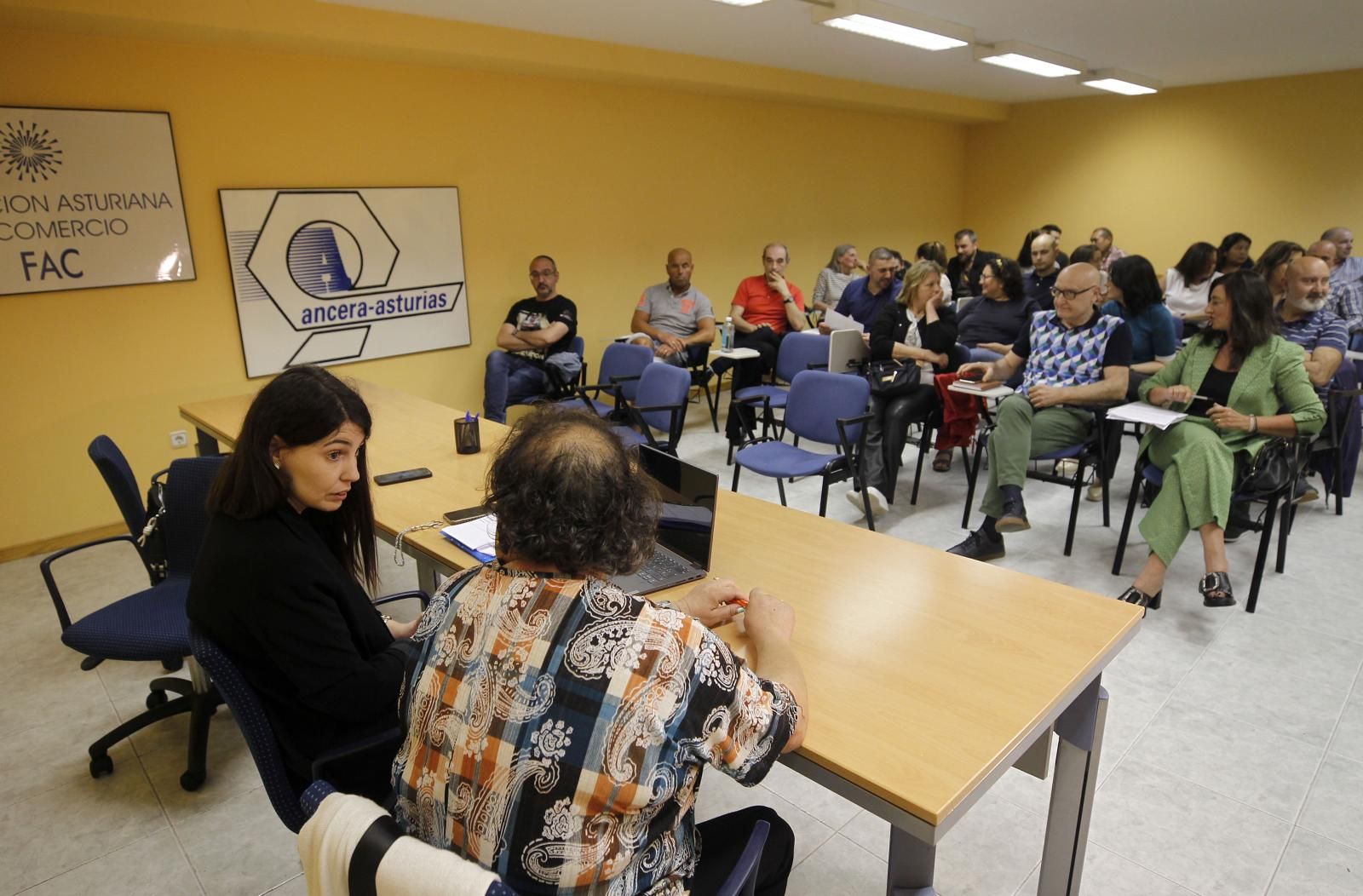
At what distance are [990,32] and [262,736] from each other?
18.7ft

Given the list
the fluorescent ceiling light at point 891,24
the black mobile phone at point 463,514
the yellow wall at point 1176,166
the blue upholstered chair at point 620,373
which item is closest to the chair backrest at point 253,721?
the black mobile phone at point 463,514

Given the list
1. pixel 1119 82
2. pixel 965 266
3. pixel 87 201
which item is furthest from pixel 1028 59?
pixel 87 201

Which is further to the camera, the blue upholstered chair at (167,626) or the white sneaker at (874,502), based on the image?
the white sneaker at (874,502)

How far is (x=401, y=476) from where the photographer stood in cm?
268

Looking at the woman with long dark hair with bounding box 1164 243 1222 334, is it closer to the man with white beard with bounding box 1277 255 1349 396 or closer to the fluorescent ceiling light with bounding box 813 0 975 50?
the man with white beard with bounding box 1277 255 1349 396

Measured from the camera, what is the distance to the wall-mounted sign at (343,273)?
15.0ft

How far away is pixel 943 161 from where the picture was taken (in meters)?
9.12

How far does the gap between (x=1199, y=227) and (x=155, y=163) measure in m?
8.54

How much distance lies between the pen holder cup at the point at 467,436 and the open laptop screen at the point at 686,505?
121cm

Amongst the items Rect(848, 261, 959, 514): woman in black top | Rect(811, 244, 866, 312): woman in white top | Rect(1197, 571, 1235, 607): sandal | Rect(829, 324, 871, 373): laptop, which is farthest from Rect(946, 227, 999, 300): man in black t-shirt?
Rect(1197, 571, 1235, 607): sandal

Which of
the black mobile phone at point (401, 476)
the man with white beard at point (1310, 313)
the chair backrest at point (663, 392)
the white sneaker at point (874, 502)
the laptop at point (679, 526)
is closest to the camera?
the laptop at point (679, 526)

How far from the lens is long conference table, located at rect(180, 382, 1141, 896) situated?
1.25 m

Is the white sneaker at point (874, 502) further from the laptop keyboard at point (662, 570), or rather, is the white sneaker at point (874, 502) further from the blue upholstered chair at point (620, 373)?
the laptop keyboard at point (662, 570)

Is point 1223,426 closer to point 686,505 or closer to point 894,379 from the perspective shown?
point 894,379
